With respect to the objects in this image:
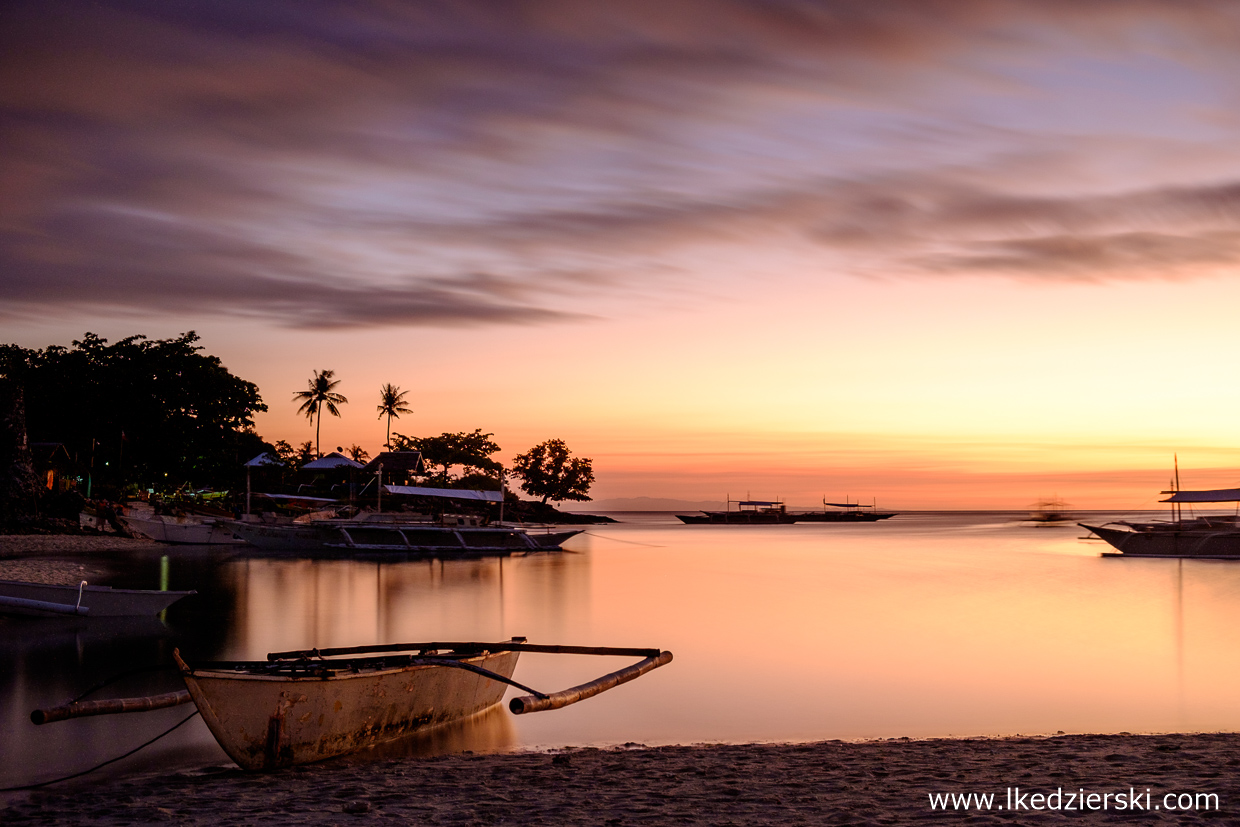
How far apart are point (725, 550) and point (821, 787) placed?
7041cm

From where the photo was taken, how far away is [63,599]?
2091cm

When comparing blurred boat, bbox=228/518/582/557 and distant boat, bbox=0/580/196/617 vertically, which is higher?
distant boat, bbox=0/580/196/617

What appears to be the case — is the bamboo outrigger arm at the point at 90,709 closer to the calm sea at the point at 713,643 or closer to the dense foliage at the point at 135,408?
the calm sea at the point at 713,643

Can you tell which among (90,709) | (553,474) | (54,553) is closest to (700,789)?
(90,709)

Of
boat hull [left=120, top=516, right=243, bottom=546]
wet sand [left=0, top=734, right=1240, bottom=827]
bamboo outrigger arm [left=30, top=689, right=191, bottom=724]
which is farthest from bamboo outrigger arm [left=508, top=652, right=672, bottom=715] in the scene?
boat hull [left=120, top=516, right=243, bottom=546]

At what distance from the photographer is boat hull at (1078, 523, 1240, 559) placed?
5950 cm

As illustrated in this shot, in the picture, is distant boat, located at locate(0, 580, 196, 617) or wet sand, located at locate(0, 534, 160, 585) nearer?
distant boat, located at locate(0, 580, 196, 617)

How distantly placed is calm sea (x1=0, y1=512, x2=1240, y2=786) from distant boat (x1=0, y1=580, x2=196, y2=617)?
413 mm

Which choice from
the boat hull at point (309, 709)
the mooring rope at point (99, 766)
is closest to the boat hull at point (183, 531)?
the mooring rope at point (99, 766)

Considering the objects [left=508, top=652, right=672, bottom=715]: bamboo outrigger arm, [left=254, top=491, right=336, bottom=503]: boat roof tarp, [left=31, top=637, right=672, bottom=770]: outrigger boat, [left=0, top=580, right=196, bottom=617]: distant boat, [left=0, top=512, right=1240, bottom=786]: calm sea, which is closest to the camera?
[left=508, top=652, right=672, bottom=715]: bamboo outrigger arm

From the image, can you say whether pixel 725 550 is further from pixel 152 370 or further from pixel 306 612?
pixel 306 612

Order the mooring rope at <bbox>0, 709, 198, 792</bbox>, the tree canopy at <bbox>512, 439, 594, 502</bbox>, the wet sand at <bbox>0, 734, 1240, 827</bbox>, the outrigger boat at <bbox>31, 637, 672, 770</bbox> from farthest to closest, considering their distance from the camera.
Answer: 1. the tree canopy at <bbox>512, 439, 594, 502</bbox>
2. the mooring rope at <bbox>0, 709, 198, 792</bbox>
3. the outrigger boat at <bbox>31, 637, 672, 770</bbox>
4. the wet sand at <bbox>0, 734, 1240, 827</bbox>

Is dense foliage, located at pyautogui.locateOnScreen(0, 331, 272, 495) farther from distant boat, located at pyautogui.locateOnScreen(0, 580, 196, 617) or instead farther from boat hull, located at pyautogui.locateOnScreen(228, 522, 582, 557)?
distant boat, located at pyautogui.locateOnScreen(0, 580, 196, 617)

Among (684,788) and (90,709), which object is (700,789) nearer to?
(684,788)
